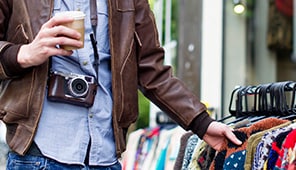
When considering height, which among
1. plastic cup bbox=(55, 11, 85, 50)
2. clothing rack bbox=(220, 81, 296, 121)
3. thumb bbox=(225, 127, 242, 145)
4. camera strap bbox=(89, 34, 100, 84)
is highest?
plastic cup bbox=(55, 11, 85, 50)

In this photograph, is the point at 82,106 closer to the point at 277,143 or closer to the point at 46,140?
the point at 46,140

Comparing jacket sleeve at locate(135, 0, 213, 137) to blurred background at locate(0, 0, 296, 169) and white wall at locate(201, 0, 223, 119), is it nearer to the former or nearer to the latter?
blurred background at locate(0, 0, 296, 169)

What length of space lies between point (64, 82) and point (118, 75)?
0.20 meters

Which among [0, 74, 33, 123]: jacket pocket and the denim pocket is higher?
[0, 74, 33, 123]: jacket pocket

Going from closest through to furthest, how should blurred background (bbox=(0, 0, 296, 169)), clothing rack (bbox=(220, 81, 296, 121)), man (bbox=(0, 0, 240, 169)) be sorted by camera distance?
man (bbox=(0, 0, 240, 169))
clothing rack (bbox=(220, 81, 296, 121))
blurred background (bbox=(0, 0, 296, 169))

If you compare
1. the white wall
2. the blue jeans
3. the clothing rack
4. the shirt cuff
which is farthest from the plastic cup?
the white wall

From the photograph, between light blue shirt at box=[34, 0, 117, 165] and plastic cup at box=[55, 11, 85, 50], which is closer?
plastic cup at box=[55, 11, 85, 50]

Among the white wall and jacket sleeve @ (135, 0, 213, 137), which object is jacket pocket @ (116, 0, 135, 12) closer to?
jacket sleeve @ (135, 0, 213, 137)

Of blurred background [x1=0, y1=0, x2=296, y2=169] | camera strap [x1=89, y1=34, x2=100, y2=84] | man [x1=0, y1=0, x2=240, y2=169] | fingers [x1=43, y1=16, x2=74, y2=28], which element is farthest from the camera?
blurred background [x1=0, y1=0, x2=296, y2=169]

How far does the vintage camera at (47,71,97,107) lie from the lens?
2031 millimetres

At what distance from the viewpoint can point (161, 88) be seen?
2.35m

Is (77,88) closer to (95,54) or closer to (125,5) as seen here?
(95,54)

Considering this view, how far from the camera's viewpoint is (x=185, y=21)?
5.17 meters

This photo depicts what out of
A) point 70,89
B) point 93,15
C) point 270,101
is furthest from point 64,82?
point 270,101
